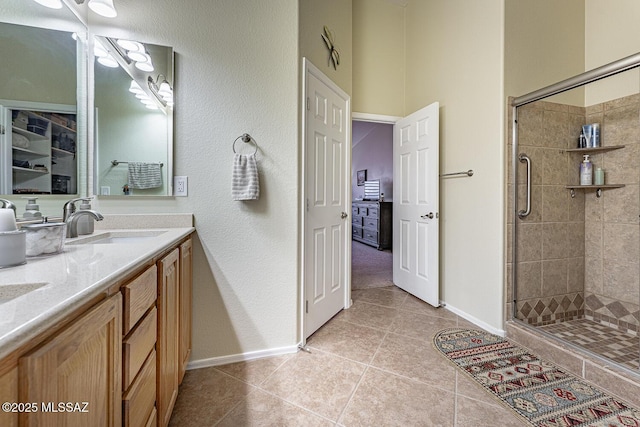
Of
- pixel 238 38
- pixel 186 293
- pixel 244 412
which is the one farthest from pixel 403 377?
pixel 238 38

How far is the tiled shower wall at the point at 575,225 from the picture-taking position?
213cm

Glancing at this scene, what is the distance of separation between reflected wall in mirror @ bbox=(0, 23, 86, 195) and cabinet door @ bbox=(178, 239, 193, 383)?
698mm

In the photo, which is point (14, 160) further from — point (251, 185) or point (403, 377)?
point (403, 377)

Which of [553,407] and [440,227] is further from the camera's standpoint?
[440,227]

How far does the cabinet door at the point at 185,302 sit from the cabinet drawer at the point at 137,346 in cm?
43

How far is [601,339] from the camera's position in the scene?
2049 millimetres

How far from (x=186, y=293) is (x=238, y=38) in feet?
5.18

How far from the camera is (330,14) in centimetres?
236

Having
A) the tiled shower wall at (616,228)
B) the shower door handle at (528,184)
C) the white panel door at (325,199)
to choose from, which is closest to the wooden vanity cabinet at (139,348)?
the white panel door at (325,199)

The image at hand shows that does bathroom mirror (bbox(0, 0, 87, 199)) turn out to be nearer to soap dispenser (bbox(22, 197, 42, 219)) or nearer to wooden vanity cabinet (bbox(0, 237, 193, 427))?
soap dispenser (bbox(22, 197, 42, 219))

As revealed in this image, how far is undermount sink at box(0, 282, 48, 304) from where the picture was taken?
23.9 inches

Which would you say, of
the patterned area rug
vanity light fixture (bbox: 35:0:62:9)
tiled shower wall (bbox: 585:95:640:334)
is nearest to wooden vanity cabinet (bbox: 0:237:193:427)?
vanity light fixture (bbox: 35:0:62:9)

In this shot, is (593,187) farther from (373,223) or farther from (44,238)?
(373,223)

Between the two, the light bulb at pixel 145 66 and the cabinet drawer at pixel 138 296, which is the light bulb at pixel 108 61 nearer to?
the light bulb at pixel 145 66
